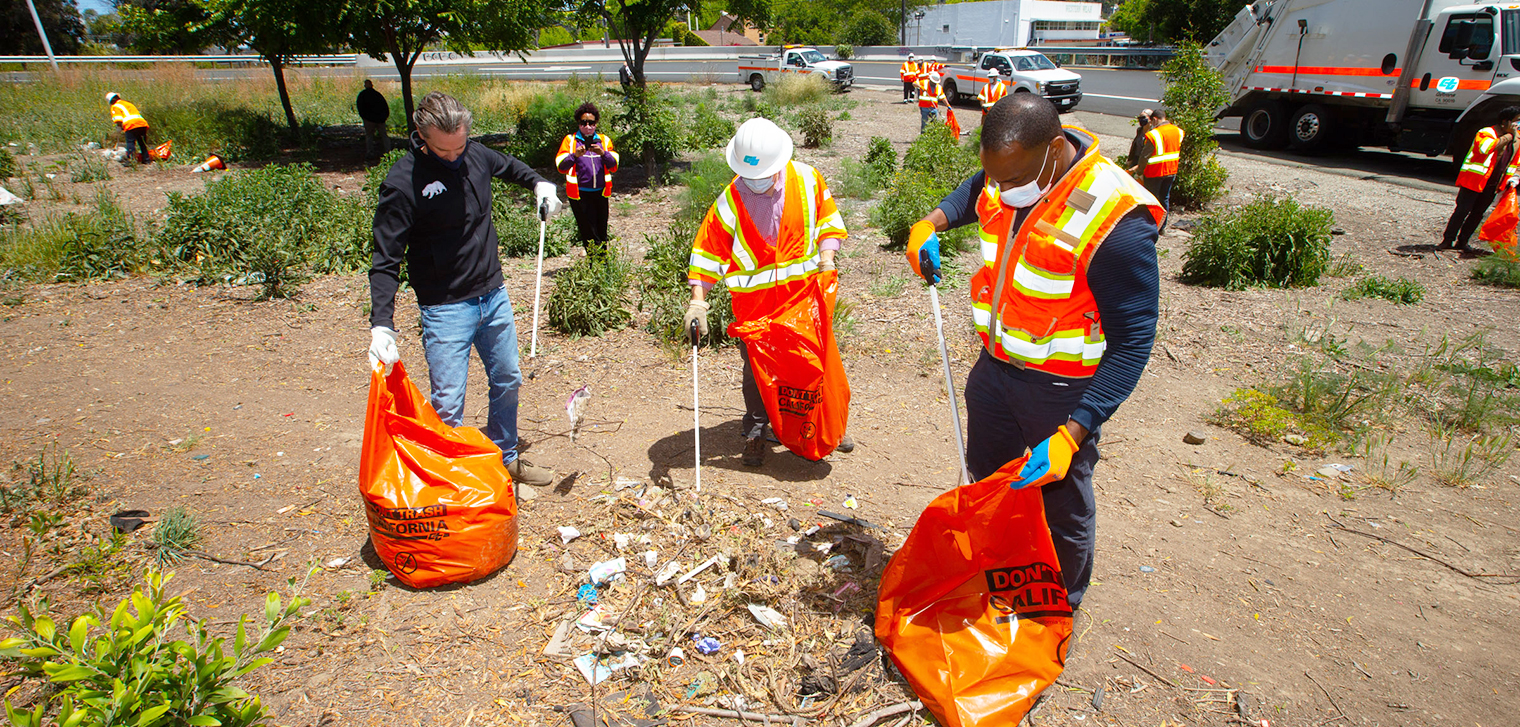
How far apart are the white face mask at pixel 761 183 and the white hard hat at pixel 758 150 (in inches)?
0.9

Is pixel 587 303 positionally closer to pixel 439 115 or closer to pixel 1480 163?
pixel 439 115

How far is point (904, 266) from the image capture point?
23.4 feet

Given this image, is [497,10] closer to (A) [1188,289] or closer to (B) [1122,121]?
(A) [1188,289]

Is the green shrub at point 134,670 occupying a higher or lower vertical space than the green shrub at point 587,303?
higher

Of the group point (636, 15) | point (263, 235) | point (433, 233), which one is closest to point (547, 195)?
point (433, 233)

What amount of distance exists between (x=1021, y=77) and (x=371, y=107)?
15278mm

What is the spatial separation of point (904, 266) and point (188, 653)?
20.6 ft

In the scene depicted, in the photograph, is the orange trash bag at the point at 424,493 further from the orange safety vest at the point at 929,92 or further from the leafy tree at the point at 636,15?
the orange safety vest at the point at 929,92

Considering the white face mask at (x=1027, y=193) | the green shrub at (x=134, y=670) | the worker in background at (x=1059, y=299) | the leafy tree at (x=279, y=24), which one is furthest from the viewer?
the leafy tree at (x=279, y=24)

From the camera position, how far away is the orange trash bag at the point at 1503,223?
22.9 ft

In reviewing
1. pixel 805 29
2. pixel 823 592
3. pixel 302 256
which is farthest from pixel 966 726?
pixel 805 29

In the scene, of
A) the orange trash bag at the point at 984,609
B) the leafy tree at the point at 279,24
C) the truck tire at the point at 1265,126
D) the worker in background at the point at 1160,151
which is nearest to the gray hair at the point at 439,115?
the orange trash bag at the point at 984,609

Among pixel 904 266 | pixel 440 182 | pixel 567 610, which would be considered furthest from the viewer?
pixel 904 266

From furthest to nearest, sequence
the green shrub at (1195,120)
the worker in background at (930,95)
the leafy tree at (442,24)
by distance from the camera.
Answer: the worker in background at (930,95) < the leafy tree at (442,24) < the green shrub at (1195,120)
